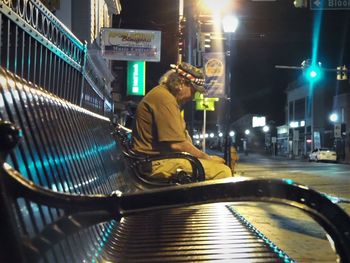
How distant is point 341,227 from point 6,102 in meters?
1.26

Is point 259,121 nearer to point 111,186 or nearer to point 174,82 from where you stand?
point 174,82

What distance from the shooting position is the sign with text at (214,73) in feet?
49.6

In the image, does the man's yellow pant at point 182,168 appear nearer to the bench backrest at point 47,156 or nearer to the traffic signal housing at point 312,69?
the bench backrest at point 47,156

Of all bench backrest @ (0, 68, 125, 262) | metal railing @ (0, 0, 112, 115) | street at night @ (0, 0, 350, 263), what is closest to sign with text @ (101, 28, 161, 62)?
street at night @ (0, 0, 350, 263)

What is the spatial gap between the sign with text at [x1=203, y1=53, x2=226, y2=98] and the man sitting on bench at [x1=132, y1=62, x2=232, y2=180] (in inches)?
387

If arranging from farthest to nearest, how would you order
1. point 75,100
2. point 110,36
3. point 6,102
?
1. point 110,36
2. point 75,100
3. point 6,102

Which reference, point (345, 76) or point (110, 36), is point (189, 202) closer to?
point (110, 36)

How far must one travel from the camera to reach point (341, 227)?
1601 millimetres

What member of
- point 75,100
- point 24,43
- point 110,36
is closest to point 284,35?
point 110,36

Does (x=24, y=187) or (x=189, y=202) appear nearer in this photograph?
(x=24, y=187)

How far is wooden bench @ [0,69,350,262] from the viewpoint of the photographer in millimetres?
1468

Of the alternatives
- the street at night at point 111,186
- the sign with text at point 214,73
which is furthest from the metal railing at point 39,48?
the sign with text at point 214,73

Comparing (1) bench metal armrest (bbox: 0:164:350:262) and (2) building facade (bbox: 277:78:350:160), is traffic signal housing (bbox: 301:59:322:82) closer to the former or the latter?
(1) bench metal armrest (bbox: 0:164:350:262)

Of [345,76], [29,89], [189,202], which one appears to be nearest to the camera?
[189,202]
